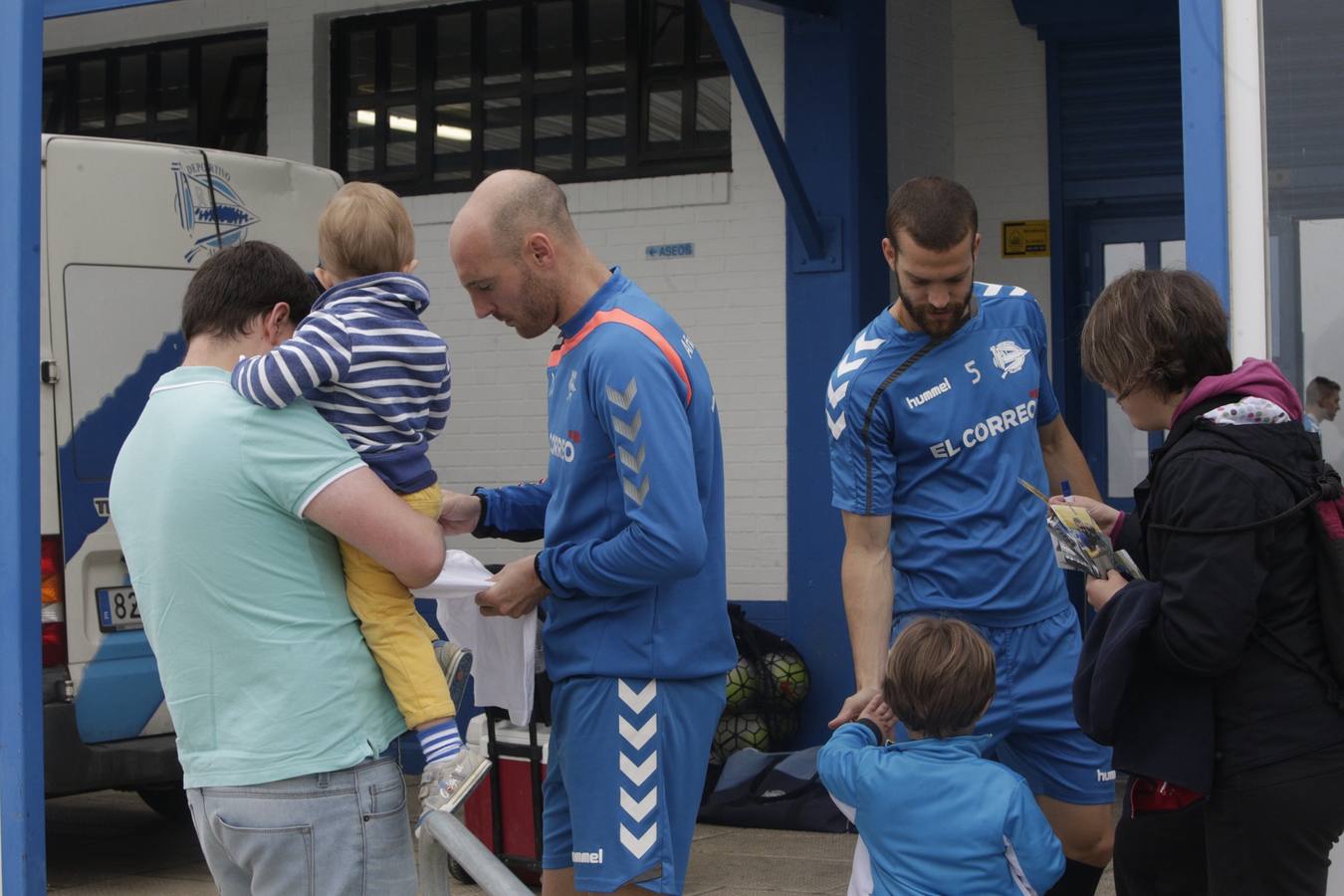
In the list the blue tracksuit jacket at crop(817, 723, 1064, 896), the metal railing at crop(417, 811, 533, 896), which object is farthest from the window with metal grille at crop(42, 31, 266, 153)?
the metal railing at crop(417, 811, 533, 896)

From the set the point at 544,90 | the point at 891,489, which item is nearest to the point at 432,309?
the point at 544,90

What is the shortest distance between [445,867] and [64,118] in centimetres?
868

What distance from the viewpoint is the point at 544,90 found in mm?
9031

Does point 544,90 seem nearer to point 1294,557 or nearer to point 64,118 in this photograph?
point 64,118

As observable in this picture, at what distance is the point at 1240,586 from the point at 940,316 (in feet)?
4.39

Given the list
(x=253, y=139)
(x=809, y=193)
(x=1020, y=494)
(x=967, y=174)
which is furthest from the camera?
(x=253, y=139)

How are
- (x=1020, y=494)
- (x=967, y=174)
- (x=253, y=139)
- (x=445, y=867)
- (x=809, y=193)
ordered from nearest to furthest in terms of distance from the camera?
(x=445, y=867)
(x=1020, y=494)
(x=809, y=193)
(x=967, y=174)
(x=253, y=139)

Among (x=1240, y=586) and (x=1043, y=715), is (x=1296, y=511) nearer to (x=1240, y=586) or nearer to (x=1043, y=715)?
(x=1240, y=586)

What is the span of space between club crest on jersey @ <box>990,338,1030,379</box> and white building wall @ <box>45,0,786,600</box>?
409 cm

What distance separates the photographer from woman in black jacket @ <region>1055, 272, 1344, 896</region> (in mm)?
2865

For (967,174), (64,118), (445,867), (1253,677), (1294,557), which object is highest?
(64,118)

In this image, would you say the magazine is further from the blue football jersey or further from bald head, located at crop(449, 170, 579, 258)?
bald head, located at crop(449, 170, 579, 258)

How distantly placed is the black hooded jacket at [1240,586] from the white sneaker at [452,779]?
3.98 ft

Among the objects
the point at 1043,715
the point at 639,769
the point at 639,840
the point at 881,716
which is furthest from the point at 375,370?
the point at 1043,715
